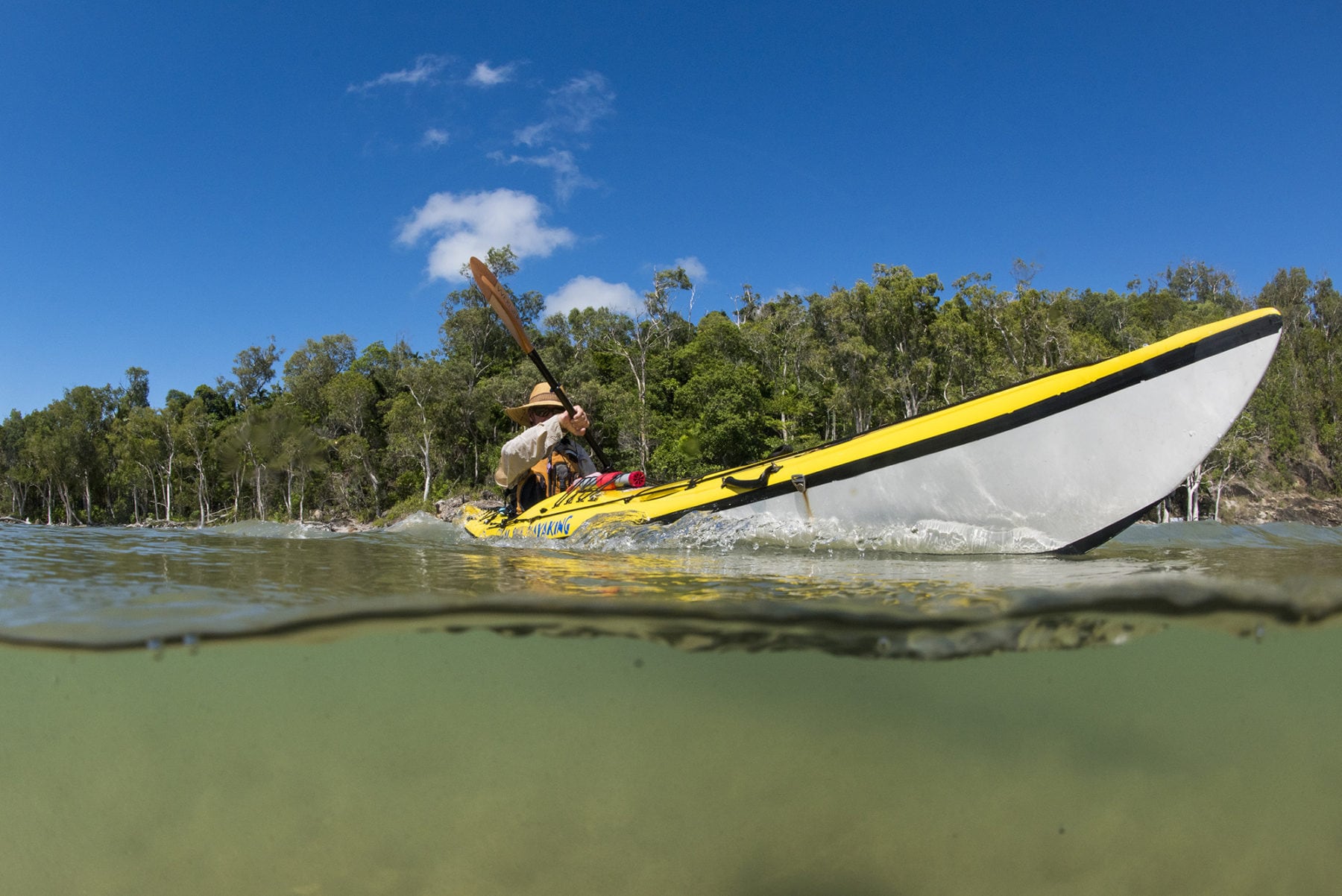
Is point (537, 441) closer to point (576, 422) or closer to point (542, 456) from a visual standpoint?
point (542, 456)

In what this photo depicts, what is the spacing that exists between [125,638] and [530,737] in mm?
1848

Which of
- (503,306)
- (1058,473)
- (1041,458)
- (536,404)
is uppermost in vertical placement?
(503,306)

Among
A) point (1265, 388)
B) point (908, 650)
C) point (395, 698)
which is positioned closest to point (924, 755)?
point (908, 650)

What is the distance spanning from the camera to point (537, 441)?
7250mm

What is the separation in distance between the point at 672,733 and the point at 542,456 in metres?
4.10

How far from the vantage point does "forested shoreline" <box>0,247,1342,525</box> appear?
2819cm

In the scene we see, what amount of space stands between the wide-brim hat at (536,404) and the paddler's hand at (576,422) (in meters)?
0.49

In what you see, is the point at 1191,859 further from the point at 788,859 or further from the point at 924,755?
the point at 788,859

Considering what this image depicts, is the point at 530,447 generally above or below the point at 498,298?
below

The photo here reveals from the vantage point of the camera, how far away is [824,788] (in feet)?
9.94

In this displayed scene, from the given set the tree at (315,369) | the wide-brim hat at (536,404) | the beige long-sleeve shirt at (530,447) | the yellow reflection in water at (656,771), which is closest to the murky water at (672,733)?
the yellow reflection in water at (656,771)

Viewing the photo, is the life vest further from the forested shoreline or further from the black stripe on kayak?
the forested shoreline

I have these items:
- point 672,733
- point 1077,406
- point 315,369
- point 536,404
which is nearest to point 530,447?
point 536,404

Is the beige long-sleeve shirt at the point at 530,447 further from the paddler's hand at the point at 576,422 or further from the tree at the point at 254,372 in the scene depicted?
the tree at the point at 254,372
